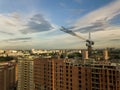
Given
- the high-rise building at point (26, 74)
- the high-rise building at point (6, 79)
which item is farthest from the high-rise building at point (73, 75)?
the high-rise building at point (6, 79)

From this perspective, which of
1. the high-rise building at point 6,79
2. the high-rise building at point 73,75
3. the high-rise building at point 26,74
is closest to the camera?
the high-rise building at point 73,75

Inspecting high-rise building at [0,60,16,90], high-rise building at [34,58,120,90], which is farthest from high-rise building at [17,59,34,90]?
high-rise building at [0,60,16,90]

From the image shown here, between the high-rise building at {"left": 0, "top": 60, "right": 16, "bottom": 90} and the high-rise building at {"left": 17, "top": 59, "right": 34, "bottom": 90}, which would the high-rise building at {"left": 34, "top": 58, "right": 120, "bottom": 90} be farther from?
the high-rise building at {"left": 0, "top": 60, "right": 16, "bottom": 90}

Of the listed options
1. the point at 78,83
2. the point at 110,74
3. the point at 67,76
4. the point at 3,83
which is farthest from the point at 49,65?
the point at 3,83

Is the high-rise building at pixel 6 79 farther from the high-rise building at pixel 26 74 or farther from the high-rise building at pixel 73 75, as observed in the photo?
the high-rise building at pixel 73 75

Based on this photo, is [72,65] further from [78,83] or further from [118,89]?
[118,89]

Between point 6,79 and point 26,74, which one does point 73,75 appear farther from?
point 6,79
